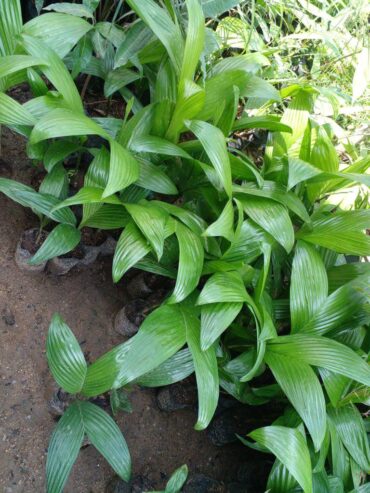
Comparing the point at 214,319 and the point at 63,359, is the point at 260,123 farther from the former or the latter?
the point at 63,359

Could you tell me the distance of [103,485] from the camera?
1283 millimetres

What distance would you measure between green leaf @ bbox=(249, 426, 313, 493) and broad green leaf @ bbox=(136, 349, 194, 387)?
0.78ft

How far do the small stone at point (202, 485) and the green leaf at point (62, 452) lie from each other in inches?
17.0

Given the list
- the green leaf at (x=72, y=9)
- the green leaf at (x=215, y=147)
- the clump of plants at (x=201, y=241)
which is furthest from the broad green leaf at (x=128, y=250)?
the green leaf at (x=72, y=9)

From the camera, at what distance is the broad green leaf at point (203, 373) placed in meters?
1.06

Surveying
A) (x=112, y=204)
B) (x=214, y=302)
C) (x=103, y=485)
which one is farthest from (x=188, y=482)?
(x=112, y=204)

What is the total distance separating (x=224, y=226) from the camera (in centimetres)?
116

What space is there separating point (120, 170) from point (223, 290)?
0.38 meters

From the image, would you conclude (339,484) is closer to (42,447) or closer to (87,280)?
(42,447)

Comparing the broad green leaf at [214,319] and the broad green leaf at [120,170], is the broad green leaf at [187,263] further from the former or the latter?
the broad green leaf at [120,170]

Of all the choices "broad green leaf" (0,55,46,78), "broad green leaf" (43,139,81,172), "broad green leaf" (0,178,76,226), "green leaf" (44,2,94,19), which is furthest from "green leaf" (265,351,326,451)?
"green leaf" (44,2,94,19)

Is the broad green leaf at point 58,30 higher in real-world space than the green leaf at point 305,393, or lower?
higher

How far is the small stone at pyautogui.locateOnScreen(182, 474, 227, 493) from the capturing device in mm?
1356

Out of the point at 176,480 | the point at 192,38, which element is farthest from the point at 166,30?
the point at 176,480
